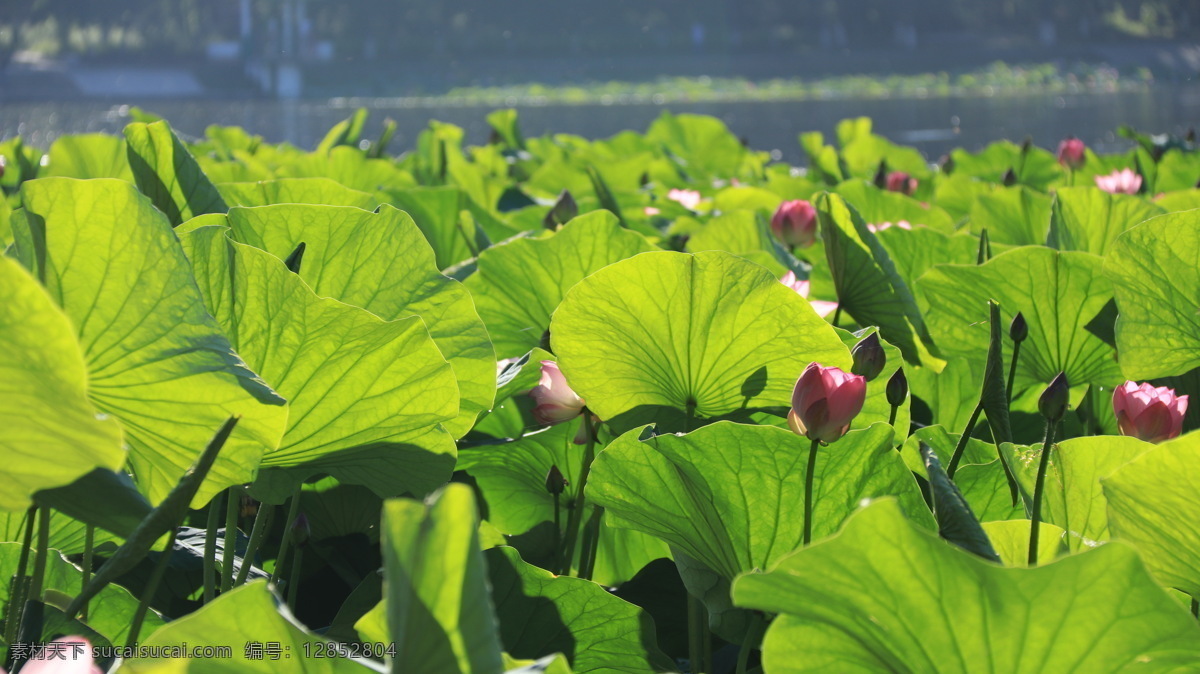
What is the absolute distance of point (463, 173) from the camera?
1.22 m

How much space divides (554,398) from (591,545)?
6cm

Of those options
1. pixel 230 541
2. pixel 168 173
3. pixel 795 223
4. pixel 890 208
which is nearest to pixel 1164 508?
pixel 230 541

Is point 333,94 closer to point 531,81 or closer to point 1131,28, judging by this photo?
point 531,81

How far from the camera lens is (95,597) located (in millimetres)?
407

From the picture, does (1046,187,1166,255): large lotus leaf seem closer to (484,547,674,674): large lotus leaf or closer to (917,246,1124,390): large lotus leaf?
(917,246,1124,390): large lotus leaf

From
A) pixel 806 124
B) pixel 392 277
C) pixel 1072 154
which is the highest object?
pixel 392 277

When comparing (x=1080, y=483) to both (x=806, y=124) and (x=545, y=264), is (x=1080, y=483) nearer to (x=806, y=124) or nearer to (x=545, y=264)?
(x=545, y=264)

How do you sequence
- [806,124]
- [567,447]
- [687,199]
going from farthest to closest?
[806,124] < [687,199] < [567,447]

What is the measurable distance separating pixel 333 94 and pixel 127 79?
6448mm

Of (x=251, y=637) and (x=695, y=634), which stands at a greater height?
(x=251, y=637)

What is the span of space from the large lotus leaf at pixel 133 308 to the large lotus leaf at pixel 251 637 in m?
0.07

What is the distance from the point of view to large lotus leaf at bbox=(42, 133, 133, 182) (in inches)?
34.8

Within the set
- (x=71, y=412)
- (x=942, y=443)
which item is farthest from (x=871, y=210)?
(x=71, y=412)

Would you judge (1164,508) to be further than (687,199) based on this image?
No
